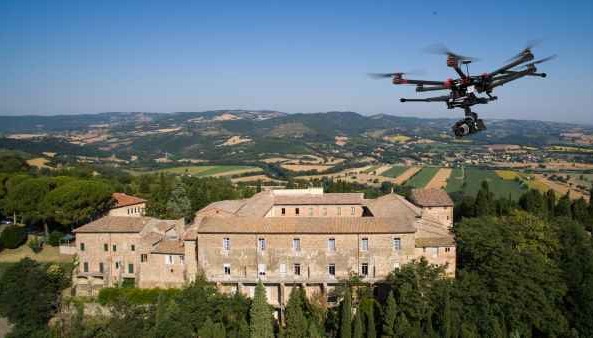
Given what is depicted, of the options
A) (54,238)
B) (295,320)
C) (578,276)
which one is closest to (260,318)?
(295,320)

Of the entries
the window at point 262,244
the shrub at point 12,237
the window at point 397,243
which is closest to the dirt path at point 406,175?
the window at point 397,243

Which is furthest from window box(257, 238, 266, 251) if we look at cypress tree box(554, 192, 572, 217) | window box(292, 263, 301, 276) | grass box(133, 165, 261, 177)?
grass box(133, 165, 261, 177)

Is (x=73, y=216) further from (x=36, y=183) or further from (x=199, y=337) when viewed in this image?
(x=199, y=337)

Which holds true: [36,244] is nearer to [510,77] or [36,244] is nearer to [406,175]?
[510,77]

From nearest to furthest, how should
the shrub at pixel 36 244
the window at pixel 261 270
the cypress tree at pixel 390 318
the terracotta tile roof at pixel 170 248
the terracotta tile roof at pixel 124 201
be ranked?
the cypress tree at pixel 390 318
the window at pixel 261 270
the terracotta tile roof at pixel 170 248
the shrub at pixel 36 244
the terracotta tile roof at pixel 124 201

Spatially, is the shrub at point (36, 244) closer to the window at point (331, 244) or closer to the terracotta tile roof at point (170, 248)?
the terracotta tile roof at point (170, 248)

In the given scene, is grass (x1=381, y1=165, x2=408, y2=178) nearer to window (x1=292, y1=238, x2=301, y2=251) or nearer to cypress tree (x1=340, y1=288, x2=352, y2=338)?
window (x1=292, y1=238, x2=301, y2=251)

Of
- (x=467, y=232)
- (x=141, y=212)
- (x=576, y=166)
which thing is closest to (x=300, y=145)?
(x=576, y=166)
